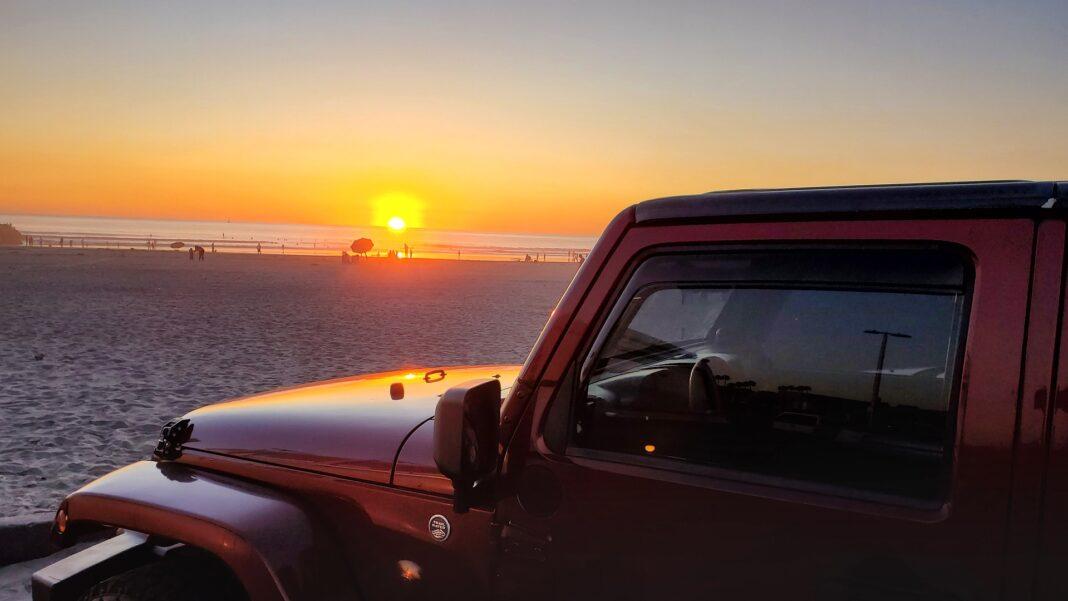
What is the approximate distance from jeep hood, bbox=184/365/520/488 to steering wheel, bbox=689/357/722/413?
67cm

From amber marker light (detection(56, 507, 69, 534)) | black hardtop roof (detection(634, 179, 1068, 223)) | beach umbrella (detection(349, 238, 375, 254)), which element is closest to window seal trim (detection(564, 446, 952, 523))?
black hardtop roof (detection(634, 179, 1068, 223))

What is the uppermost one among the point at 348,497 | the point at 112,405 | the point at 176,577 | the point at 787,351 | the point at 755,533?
the point at 787,351

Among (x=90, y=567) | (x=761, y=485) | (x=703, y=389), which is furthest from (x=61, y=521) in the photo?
(x=761, y=485)

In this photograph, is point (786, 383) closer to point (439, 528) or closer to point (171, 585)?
point (439, 528)

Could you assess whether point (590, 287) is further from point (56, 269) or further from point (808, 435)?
point (56, 269)

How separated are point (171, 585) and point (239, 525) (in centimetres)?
37

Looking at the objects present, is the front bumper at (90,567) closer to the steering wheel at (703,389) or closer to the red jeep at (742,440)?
the red jeep at (742,440)

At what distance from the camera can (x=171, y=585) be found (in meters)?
2.14

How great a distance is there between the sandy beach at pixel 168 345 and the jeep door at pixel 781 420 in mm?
4485

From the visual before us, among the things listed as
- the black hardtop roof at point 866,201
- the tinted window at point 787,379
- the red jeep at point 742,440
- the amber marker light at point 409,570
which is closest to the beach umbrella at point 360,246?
the red jeep at point 742,440

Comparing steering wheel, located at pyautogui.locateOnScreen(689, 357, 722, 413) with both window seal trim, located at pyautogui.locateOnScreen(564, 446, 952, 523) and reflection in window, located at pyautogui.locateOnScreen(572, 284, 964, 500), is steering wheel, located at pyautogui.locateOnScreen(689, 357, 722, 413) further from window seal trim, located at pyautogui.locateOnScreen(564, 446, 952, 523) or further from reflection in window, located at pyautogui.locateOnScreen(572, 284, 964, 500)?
window seal trim, located at pyautogui.locateOnScreen(564, 446, 952, 523)

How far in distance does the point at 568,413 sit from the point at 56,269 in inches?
1313

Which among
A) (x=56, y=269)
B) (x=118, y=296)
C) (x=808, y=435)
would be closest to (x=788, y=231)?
(x=808, y=435)

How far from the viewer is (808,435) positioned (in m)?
1.53
